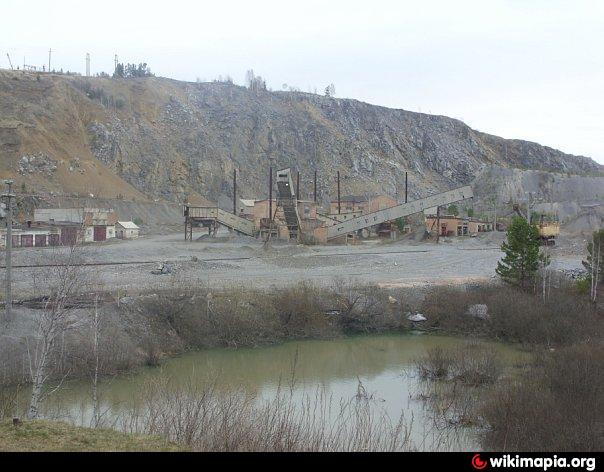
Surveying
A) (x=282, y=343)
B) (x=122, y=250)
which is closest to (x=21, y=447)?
(x=282, y=343)

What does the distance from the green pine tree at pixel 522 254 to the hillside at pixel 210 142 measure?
153 ft

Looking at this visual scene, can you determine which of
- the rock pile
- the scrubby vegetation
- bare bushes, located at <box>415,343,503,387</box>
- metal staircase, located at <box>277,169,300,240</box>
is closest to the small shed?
metal staircase, located at <box>277,169,300,240</box>

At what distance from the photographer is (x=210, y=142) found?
86.1 metres

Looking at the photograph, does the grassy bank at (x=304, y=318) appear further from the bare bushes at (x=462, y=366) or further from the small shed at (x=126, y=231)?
the small shed at (x=126, y=231)

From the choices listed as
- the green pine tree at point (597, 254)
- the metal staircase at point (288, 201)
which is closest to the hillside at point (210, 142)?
the metal staircase at point (288, 201)

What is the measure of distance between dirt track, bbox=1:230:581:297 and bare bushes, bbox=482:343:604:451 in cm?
1270

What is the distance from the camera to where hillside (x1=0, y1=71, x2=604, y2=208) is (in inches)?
2594

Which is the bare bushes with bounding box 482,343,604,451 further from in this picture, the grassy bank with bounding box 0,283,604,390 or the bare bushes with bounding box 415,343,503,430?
the grassy bank with bounding box 0,283,604,390

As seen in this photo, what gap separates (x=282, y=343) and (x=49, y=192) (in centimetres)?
4296

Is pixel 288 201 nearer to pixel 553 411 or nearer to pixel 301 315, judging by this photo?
pixel 301 315

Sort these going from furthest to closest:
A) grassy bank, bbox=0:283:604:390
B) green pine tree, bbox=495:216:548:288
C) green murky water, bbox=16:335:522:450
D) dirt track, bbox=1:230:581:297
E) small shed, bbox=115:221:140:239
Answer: small shed, bbox=115:221:140:239 < dirt track, bbox=1:230:581:297 < green pine tree, bbox=495:216:548:288 < grassy bank, bbox=0:283:604:390 < green murky water, bbox=16:335:522:450

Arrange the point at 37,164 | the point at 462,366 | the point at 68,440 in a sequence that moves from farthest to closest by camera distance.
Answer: the point at 37,164
the point at 462,366
the point at 68,440

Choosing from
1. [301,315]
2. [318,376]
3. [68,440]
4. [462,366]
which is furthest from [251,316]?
[68,440]

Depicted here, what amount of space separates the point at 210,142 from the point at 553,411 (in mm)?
78633
